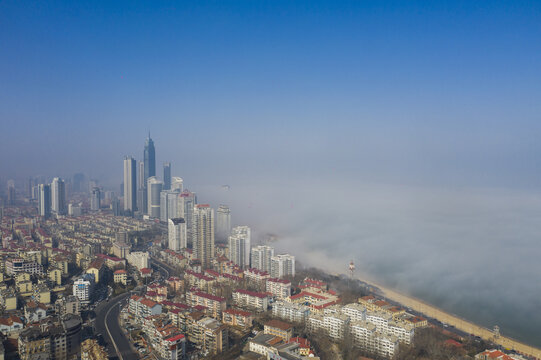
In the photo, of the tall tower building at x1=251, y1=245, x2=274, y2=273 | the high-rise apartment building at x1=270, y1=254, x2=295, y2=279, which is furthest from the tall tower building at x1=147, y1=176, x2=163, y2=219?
the high-rise apartment building at x1=270, y1=254, x2=295, y2=279

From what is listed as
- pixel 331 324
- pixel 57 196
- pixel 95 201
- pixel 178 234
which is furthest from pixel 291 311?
pixel 95 201

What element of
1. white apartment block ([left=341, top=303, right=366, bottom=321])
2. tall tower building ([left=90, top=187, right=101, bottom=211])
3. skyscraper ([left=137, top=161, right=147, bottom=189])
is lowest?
tall tower building ([left=90, top=187, right=101, bottom=211])

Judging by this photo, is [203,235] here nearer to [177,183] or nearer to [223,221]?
[223,221]

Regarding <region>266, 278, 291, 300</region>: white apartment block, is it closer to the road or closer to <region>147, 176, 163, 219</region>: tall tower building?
the road

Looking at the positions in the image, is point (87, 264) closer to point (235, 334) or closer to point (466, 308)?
point (235, 334)

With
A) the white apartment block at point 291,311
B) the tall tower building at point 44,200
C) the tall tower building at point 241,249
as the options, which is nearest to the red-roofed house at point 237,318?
the white apartment block at point 291,311

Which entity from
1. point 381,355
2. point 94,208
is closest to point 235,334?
point 381,355
